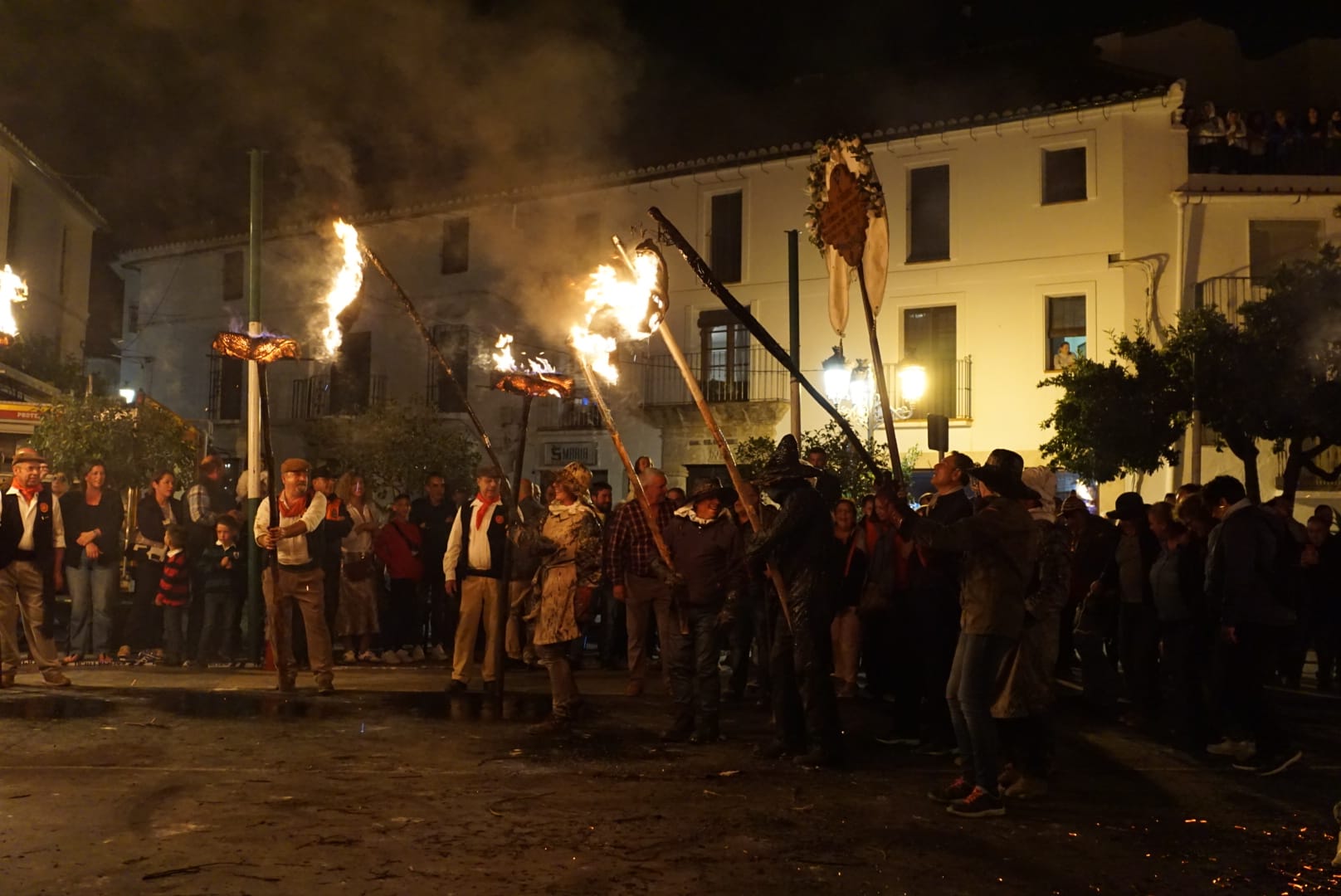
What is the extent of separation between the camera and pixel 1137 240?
22.5m

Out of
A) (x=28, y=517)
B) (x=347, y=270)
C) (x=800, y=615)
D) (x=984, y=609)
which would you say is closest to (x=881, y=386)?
(x=800, y=615)

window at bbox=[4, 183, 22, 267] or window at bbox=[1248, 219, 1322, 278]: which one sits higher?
window at bbox=[4, 183, 22, 267]

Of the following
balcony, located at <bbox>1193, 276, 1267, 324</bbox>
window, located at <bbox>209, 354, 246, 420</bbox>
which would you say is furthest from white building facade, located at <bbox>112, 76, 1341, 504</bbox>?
window, located at <bbox>209, 354, 246, 420</bbox>

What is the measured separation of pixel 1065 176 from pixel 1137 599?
16.2 metres

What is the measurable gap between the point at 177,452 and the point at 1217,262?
1858 cm

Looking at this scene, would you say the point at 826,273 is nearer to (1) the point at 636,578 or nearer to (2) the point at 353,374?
(2) the point at 353,374

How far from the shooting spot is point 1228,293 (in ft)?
72.7

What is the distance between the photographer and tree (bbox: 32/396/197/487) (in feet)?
51.7

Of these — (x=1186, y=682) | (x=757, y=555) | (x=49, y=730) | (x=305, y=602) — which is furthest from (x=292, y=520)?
(x=1186, y=682)

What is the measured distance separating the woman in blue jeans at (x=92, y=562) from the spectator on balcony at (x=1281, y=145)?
21200 millimetres

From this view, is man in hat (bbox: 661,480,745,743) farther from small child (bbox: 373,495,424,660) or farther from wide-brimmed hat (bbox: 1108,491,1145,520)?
small child (bbox: 373,495,424,660)

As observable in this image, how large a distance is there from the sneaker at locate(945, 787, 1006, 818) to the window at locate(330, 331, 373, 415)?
2614cm

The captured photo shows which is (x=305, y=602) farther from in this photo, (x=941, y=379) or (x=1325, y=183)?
(x=1325, y=183)

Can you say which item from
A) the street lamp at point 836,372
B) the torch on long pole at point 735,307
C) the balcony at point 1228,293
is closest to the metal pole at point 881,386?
the torch on long pole at point 735,307
